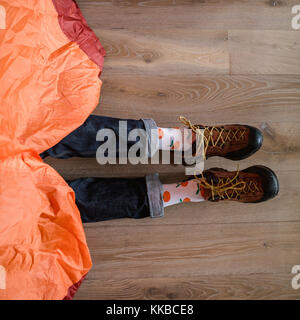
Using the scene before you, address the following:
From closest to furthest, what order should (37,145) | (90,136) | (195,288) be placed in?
(37,145), (90,136), (195,288)

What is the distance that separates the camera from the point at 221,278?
0.92 m

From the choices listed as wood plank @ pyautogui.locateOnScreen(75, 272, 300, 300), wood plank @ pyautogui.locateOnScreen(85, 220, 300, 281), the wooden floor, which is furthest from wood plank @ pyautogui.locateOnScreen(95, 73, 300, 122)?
wood plank @ pyautogui.locateOnScreen(75, 272, 300, 300)

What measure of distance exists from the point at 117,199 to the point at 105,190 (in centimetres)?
5

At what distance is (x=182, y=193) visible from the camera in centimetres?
85

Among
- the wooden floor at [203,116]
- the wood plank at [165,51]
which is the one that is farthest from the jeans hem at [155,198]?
the wood plank at [165,51]

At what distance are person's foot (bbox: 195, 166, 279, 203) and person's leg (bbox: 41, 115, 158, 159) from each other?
0.23m

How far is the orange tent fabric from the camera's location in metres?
0.57

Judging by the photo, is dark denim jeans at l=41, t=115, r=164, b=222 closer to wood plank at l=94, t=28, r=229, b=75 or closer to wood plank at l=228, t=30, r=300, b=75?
wood plank at l=94, t=28, r=229, b=75

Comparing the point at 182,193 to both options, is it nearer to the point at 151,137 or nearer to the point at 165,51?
the point at 151,137

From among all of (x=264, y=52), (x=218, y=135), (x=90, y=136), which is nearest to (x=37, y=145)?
(x=90, y=136)

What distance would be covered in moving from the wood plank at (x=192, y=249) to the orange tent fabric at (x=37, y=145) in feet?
0.75

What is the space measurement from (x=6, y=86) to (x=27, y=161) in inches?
6.4

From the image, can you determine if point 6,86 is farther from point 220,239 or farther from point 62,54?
point 220,239
